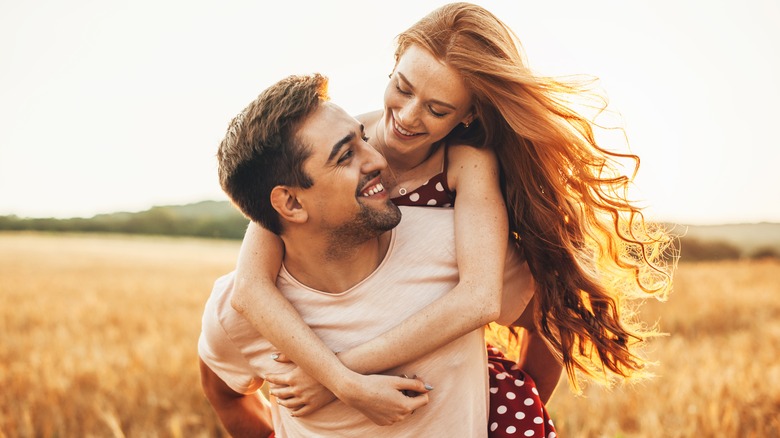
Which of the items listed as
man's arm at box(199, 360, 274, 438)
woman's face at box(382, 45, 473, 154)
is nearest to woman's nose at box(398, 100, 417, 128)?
woman's face at box(382, 45, 473, 154)

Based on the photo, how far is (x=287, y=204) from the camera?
2838 mm

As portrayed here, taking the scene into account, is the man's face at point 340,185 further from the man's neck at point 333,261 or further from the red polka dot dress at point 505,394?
the red polka dot dress at point 505,394

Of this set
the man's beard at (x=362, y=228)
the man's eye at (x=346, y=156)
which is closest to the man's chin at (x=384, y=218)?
the man's beard at (x=362, y=228)

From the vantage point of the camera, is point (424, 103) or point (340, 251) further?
point (424, 103)

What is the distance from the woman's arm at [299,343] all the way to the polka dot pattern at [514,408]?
43 cm

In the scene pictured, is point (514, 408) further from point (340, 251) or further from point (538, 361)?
point (340, 251)

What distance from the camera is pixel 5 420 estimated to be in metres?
4.86

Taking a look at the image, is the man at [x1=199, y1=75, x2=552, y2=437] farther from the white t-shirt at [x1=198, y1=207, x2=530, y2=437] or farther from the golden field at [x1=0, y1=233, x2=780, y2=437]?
the golden field at [x1=0, y1=233, x2=780, y2=437]

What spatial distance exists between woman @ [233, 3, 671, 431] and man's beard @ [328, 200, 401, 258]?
271 mm

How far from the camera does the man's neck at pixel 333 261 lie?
280 cm

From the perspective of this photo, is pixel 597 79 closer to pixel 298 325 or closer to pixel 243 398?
pixel 298 325

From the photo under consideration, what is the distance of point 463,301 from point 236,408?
1488 mm

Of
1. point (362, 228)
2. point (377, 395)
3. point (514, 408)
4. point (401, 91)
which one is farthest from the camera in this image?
point (401, 91)

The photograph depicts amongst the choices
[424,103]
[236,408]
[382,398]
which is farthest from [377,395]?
[424,103]
